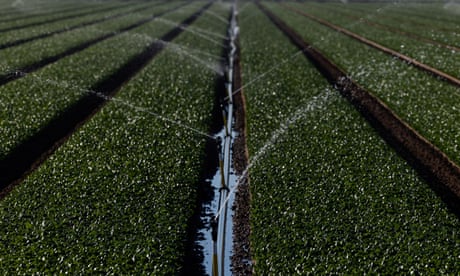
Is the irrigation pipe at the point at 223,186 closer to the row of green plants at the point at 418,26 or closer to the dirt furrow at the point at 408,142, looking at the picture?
the dirt furrow at the point at 408,142

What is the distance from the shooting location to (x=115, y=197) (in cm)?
1302

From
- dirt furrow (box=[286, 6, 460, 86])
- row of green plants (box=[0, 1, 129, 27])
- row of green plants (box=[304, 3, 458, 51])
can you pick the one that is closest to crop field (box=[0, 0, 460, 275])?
dirt furrow (box=[286, 6, 460, 86])

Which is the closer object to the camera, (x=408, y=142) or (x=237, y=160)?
(x=237, y=160)

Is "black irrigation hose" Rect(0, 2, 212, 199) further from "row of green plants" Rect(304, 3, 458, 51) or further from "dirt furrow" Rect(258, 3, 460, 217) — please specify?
"row of green plants" Rect(304, 3, 458, 51)

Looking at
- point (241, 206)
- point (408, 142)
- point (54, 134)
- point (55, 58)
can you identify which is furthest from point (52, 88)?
point (408, 142)

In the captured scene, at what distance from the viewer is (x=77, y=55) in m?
28.2

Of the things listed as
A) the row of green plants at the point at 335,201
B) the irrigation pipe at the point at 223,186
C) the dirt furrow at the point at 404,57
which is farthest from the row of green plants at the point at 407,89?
the irrigation pipe at the point at 223,186

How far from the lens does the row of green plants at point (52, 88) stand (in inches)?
689

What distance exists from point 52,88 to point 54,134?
4.40 metres

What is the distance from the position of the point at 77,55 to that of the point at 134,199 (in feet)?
60.1

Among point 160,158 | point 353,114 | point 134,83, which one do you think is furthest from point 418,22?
point 160,158

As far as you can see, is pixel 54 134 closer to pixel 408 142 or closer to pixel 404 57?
pixel 408 142

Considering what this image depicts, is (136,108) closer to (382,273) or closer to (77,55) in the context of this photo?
(77,55)

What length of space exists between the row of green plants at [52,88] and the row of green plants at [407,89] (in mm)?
14524
